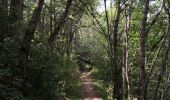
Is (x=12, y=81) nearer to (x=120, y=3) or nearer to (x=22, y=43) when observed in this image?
(x=22, y=43)

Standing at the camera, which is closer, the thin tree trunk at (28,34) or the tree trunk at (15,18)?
the thin tree trunk at (28,34)

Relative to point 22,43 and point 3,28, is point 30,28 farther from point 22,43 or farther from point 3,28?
point 3,28

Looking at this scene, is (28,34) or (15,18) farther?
(15,18)

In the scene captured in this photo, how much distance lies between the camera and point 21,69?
10977 mm

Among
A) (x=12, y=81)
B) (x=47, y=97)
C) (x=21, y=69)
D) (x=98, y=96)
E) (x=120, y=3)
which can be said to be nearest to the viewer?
(x=12, y=81)

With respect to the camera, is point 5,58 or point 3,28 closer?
point 5,58

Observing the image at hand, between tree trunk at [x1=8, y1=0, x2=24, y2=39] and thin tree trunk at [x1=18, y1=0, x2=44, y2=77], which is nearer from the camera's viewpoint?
thin tree trunk at [x1=18, y1=0, x2=44, y2=77]

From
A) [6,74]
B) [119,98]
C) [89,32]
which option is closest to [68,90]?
[119,98]

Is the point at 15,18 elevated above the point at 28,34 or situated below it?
above

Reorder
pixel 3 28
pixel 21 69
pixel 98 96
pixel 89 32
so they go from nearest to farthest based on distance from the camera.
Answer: pixel 21 69
pixel 3 28
pixel 98 96
pixel 89 32

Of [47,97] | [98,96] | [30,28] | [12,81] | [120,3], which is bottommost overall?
[98,96]

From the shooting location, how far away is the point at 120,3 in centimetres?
1817

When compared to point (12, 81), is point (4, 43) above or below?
above

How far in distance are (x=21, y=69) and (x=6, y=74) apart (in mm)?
1447
